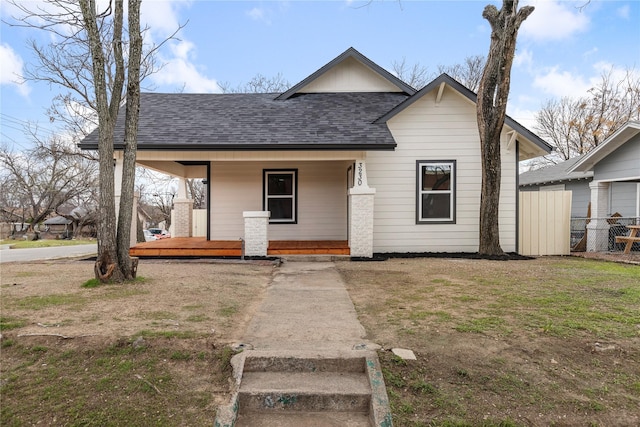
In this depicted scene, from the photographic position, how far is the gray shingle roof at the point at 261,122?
8.66m

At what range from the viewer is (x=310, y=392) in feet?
8.67

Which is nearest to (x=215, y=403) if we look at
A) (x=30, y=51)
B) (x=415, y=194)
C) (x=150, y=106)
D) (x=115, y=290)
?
(x=115, y=290)

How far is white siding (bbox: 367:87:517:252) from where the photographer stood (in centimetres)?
972

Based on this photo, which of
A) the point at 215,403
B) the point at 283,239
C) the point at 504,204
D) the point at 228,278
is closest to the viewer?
the point at 215,403

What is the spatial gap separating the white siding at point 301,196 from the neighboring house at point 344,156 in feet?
0.10

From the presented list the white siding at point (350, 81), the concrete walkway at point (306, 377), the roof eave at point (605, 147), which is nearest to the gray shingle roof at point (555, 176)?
the roof eave at point (605, 147)

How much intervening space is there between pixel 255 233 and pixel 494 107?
22.0 ft

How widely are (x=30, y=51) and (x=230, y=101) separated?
8.93 metres

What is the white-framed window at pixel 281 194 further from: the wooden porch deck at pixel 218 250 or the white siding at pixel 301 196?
the wooden porch deck at pixel 218 250

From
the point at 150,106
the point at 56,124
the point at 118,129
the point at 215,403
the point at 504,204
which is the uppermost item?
the point at 56,124

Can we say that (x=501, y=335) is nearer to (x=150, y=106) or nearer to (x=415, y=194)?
(x=415, y=194)

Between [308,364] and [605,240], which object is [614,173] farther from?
[308,364]

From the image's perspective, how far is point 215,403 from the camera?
2.47 metres

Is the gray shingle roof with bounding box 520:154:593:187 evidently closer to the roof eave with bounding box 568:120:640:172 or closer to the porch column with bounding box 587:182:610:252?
the roof eave with bounding box 568:120:640:172
